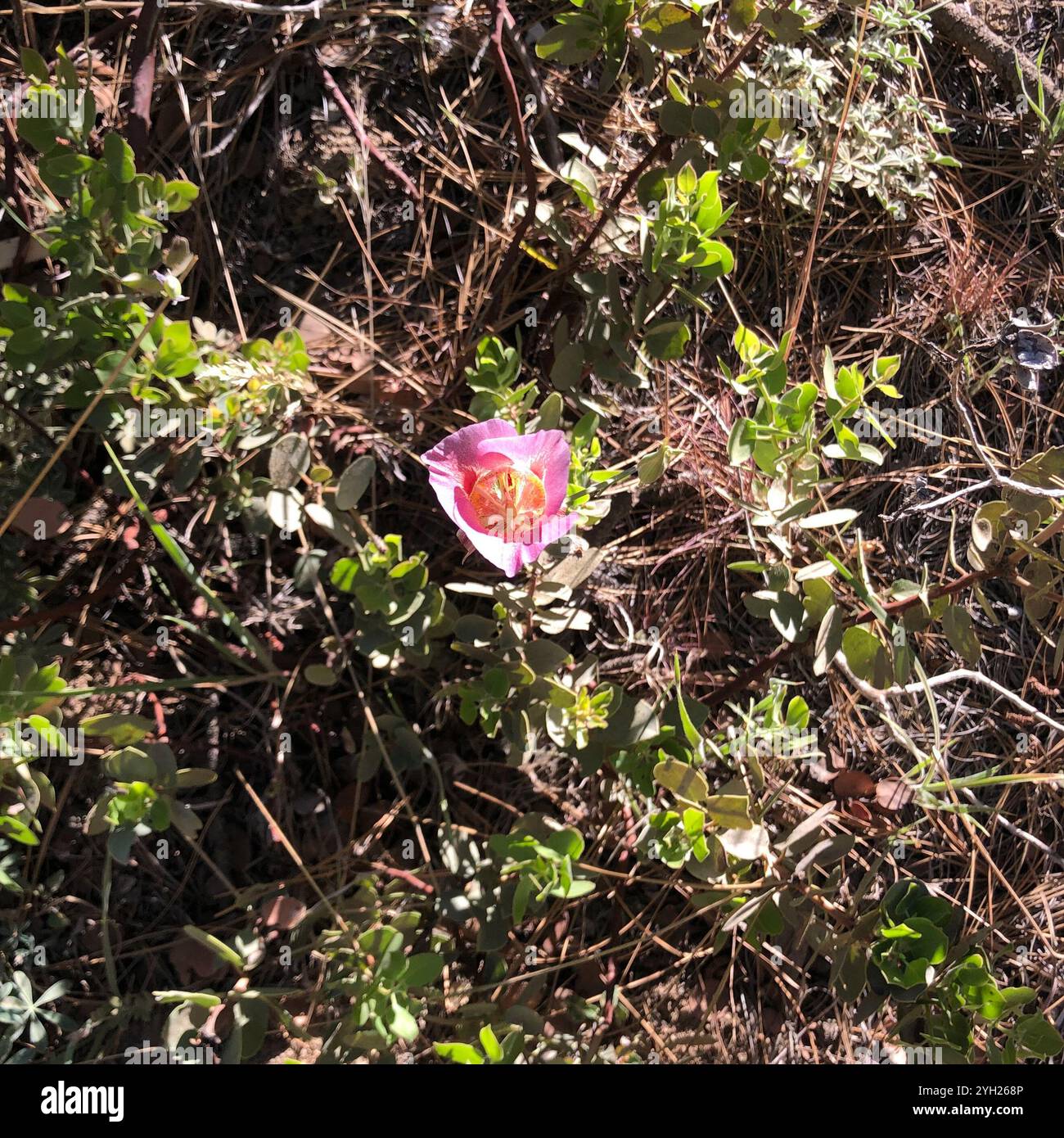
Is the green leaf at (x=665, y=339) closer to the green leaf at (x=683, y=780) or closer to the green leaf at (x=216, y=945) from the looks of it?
the green leaf at (x=683, y=780)

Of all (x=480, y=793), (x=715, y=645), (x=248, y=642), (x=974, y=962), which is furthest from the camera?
(x=715, y=645)

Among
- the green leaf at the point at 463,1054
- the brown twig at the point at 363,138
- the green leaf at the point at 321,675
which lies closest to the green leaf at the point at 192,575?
the green leaf at the point at 321,675

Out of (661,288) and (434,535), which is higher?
(661,288)

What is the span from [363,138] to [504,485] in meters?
1.07

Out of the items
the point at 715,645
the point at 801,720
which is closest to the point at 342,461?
the point at 715,645

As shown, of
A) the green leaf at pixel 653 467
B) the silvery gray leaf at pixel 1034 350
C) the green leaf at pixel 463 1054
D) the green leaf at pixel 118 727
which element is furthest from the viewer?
the silvery gray leaf at pixel 1034 350

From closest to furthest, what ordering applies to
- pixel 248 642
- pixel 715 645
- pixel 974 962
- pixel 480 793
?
pixel 974 962, pixel 248 642, pixel 480 793, pixel 715 645

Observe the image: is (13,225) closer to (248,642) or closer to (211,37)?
A: (211,37)

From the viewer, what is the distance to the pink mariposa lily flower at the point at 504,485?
5.18 ft

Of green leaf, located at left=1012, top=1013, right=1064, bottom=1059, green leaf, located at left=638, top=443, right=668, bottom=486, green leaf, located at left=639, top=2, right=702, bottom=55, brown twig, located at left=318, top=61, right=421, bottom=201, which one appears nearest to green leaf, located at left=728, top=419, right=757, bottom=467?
green leaf, located at left=638, top=443, right=668, bottom=486

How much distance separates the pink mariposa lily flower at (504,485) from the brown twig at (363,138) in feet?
3.01

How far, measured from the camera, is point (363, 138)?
2.22 m

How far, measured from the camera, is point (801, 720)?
1892mm

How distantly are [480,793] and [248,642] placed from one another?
0.59 m
